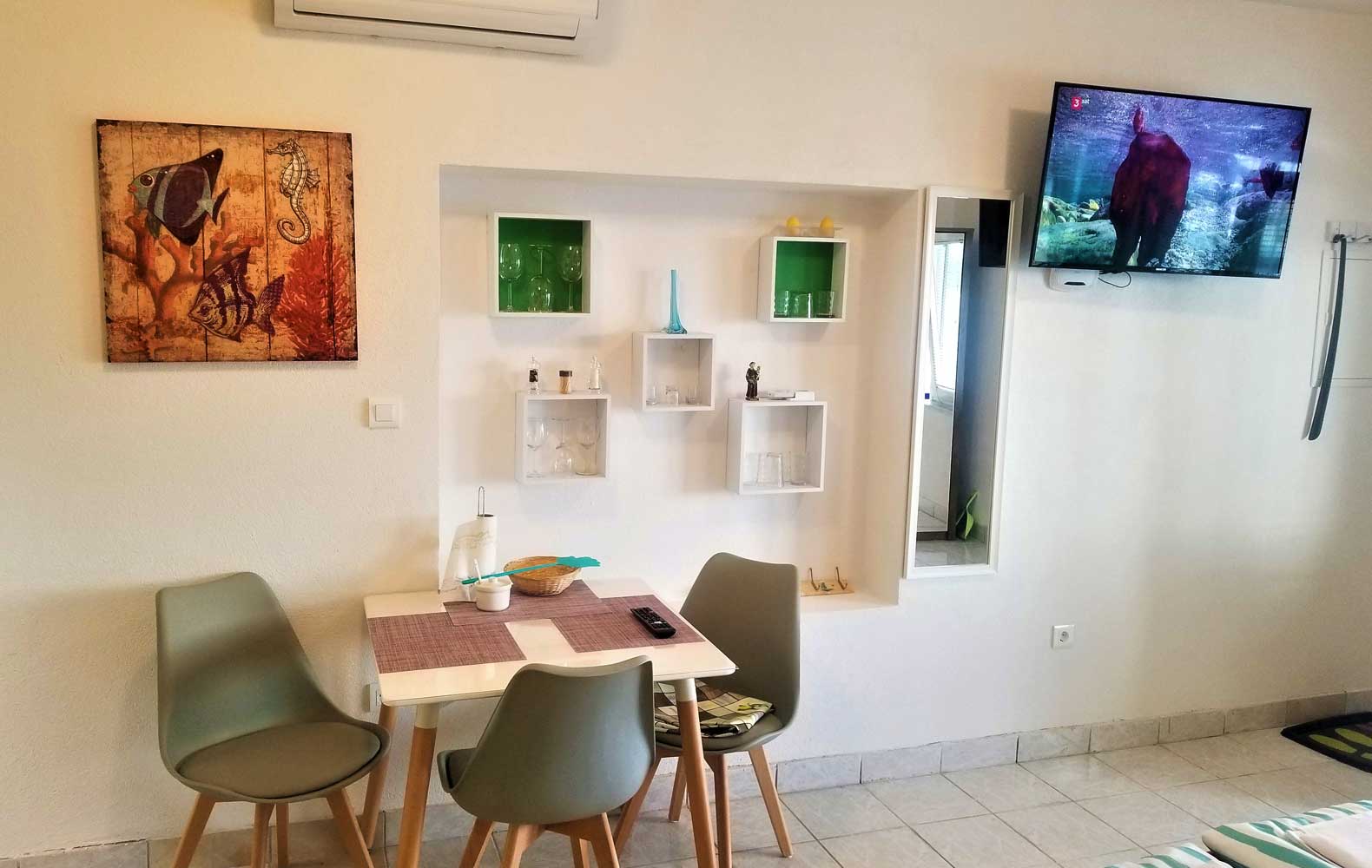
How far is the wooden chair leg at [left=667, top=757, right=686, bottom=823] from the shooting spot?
3031 mm

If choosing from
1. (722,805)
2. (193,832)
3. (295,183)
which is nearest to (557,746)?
(722,805)

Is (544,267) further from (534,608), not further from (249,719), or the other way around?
(249,719)

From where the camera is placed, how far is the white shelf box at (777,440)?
329 cm

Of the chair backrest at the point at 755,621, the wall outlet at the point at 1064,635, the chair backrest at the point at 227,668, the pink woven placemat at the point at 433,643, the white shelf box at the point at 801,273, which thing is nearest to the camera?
the pink woven placemat at the point at 433,643

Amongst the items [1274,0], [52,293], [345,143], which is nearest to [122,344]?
[52,293]

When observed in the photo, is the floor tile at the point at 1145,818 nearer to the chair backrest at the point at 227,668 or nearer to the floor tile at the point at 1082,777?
the floor tile at the point at 1082,777

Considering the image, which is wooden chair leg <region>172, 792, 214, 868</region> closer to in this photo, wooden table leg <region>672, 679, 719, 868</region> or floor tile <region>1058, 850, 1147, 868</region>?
wooden table leg <region>672, 679, 719, 868</region>

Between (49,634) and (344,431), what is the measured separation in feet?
2.83

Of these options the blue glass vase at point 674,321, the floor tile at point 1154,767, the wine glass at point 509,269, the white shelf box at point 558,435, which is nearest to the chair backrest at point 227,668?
the white shelf box at point 558,435

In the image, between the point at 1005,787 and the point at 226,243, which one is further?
the point at 1005,787

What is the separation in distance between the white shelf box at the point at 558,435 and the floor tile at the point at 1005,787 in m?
1.58

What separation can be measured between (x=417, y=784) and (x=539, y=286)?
146 centimetres

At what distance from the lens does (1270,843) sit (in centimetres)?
186

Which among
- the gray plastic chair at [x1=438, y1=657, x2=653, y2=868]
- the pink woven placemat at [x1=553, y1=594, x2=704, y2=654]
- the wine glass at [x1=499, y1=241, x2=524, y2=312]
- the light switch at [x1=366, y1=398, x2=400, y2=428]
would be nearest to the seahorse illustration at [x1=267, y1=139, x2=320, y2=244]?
the light switch at [x1=366, y1=398, x2=400, y2=428]
